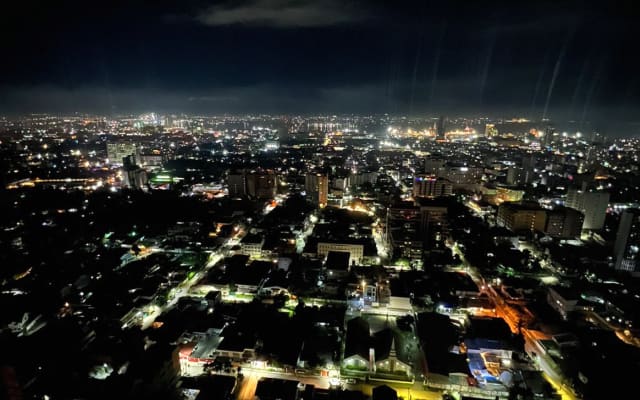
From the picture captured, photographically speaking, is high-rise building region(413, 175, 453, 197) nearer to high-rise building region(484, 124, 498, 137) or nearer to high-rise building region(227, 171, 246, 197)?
high-rise building region(227, 171, 246, 197)

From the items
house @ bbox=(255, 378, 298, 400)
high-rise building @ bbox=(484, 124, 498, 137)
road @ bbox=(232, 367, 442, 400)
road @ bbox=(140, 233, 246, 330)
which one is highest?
high-rise building @ bbox=(484, 124, 498, 137)

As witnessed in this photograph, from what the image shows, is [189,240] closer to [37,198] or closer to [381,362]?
[381,362]

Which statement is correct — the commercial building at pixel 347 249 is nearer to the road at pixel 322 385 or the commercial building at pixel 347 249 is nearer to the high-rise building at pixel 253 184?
the road at pixel 322 385

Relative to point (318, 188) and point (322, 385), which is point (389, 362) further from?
point (318, 188)

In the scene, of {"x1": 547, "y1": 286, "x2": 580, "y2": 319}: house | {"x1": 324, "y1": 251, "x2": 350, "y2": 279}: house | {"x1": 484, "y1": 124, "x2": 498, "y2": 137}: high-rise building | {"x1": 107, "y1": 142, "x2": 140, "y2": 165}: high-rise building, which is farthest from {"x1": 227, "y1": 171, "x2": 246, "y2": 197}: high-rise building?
{"x1": 484, "y1": 124, "x2": 498, "y2": 137}: high-rise building

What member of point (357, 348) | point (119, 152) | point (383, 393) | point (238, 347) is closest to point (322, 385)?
point (357, 348)

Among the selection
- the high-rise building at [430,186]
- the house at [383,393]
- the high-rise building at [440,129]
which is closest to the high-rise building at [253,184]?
the high-rise building at [430,186]
